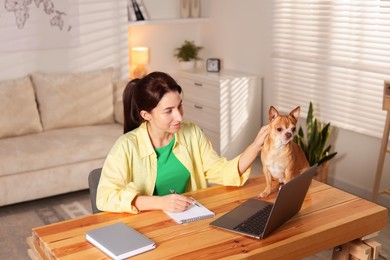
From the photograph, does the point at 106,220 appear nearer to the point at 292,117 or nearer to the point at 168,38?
the point at 292,117

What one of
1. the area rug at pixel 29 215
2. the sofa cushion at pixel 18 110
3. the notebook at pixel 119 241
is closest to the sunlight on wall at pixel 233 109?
the area rug at pixel 29 215

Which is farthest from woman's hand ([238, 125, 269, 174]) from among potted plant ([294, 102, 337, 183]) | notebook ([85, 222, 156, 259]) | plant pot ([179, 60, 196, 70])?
plant pot ([179, 60, 196, 70])

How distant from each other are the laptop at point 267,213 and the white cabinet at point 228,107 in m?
2.74

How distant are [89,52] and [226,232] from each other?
329 centimetres

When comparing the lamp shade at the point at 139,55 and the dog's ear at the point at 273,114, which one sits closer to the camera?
the dog's ear at the point at 273,114

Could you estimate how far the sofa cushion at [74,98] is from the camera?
4.45 metres

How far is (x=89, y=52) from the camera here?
4906mm

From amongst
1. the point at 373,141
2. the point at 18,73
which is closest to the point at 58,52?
the point at 18,73

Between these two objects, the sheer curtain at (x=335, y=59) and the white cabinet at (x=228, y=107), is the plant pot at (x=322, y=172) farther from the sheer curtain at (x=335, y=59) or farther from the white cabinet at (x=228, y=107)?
the white cabinet at (x=228, y=107)

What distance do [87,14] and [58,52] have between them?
1.32ft

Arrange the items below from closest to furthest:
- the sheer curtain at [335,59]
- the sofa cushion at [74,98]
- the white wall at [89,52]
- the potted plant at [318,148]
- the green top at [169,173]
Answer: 1. the green top at [169,173]
2. the sheer curtain at [335,59]
3. the potted plant at [318,148]
4. the sofa cushion at [74,98]
5. the white wall at [89,52]

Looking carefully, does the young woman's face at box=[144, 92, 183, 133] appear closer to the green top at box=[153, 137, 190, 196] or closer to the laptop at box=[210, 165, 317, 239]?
the green top at box=[153, 137, 190, 196]

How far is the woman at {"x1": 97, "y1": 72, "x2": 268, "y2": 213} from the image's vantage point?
82.3 inches

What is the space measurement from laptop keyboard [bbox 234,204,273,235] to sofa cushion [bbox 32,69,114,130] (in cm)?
275
